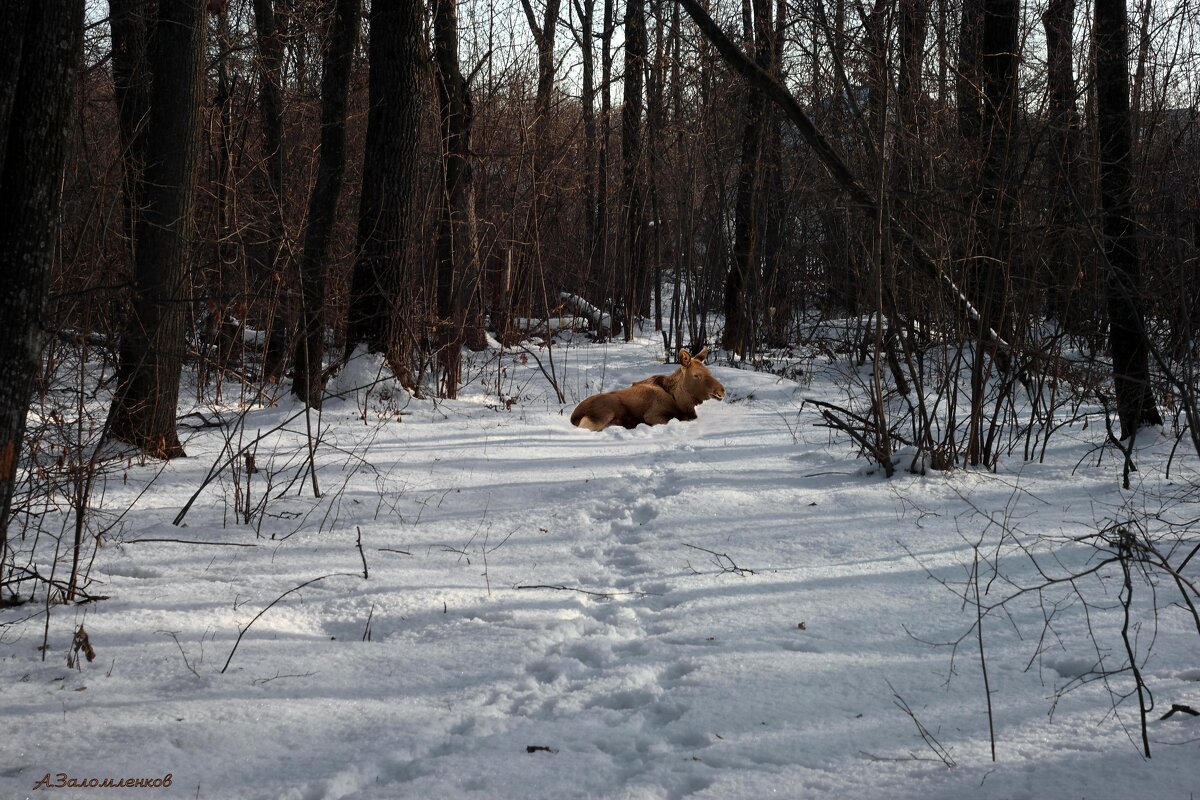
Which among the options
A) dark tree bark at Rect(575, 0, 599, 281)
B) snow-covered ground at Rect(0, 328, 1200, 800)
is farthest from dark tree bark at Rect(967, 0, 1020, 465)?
→ dark tree bark at Rect(575, 0, 599, 281)

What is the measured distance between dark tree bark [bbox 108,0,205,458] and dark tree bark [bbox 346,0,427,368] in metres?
2.75

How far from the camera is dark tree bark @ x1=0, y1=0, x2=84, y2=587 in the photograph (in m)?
2.89

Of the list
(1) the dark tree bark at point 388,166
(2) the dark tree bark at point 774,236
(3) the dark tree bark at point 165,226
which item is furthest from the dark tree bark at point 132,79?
(2) the dark tree bark at point 774,236

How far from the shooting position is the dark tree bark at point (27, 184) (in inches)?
114

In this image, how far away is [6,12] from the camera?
9.24 feet

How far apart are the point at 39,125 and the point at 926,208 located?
5680 millimetres

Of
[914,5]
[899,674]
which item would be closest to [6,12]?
[899,674]

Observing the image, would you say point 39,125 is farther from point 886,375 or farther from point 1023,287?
point 886,375

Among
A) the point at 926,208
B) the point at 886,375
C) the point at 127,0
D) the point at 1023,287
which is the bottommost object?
the point at 886,375

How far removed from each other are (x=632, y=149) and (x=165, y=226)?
505 inches

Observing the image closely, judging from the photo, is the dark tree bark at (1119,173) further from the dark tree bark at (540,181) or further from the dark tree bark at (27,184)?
the dark tree bark at (27,184)

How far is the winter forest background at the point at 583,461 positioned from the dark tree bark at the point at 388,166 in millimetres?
45

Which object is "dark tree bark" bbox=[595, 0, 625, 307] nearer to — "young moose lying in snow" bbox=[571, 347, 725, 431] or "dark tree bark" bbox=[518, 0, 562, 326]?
"dark tree bark" bbox=[518, 0, 562, 326]

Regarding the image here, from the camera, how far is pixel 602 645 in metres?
3.71
